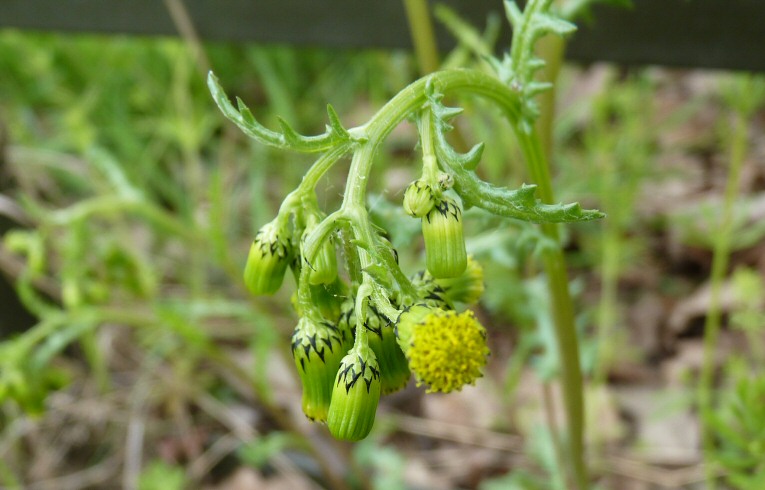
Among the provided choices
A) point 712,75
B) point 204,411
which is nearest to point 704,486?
point 204,411

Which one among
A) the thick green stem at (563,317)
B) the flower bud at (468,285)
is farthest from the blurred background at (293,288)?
the flower bud at (468,285)

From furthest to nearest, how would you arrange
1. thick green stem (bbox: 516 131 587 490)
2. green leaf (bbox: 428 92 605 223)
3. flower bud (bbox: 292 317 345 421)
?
1. thick green stem (bbox: 516 131 587 490)
2. flower bud (bbox: 292 317 345 421)
3. green leaf (bbox: 428 92 605 223)

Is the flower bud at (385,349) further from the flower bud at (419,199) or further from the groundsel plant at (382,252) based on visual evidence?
the flower bud at (419,199)

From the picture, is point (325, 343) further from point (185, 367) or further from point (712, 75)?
point (712, 75)

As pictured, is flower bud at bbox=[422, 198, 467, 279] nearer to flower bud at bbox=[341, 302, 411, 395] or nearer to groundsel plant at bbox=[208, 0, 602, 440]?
groundsel plant at bbox=[208, 0, 602, 440]

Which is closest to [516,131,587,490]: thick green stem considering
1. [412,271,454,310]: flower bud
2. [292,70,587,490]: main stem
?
[292,70,587,490]: main stem

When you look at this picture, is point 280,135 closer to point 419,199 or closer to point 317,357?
point 419,199
